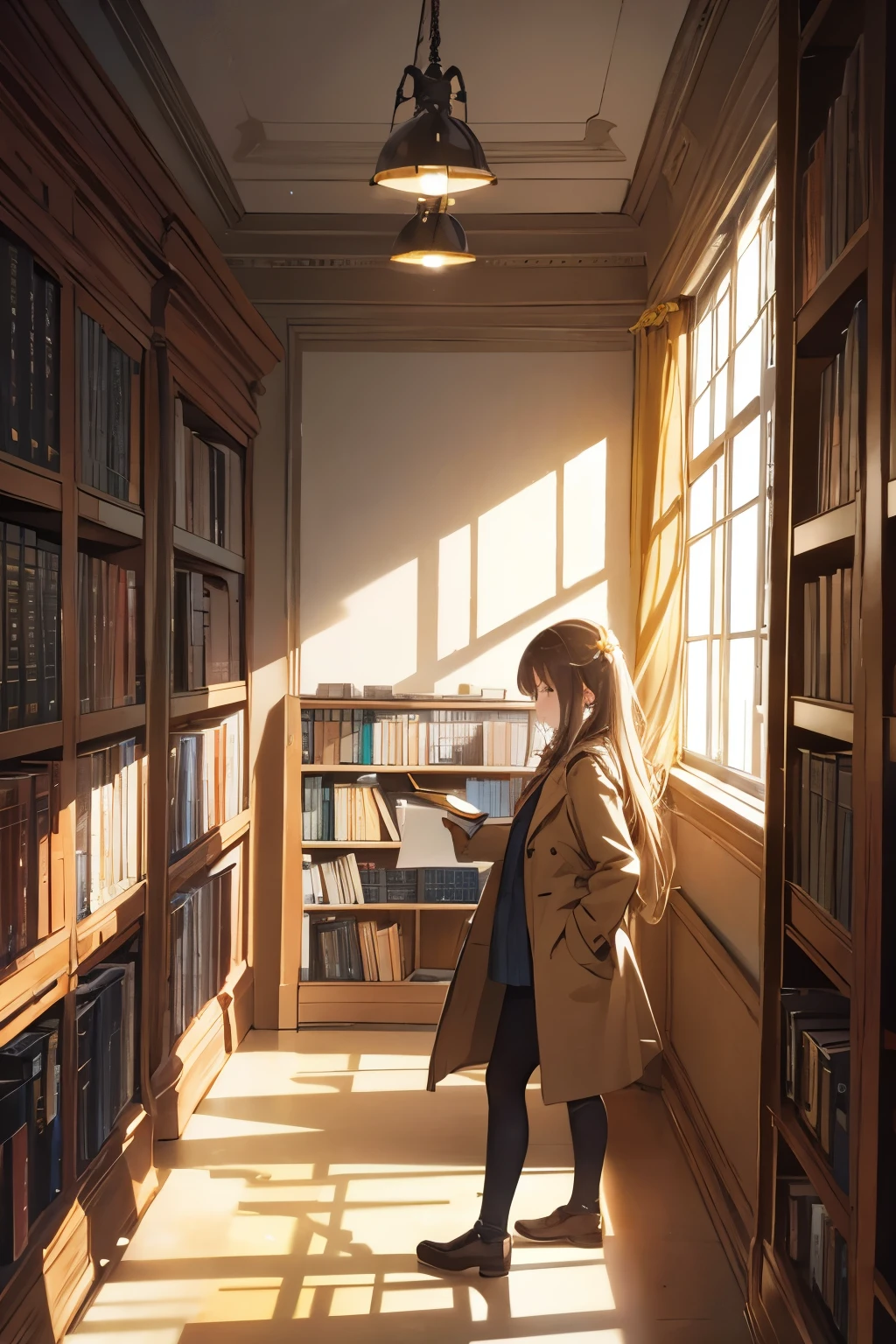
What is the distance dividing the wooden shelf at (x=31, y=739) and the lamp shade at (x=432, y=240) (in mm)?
1843

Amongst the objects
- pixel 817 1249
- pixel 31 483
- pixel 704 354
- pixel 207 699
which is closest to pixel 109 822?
pixel 31 483

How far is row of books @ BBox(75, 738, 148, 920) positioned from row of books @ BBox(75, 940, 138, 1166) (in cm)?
20

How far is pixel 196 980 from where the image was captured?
3.59m

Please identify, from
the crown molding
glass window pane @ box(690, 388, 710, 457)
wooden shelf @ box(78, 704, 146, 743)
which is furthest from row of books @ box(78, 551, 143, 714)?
glass window pane @ box(690, 388, 710, 457)

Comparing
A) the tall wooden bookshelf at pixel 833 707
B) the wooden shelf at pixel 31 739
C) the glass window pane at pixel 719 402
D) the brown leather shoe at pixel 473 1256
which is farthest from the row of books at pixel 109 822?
the glass window pane at pixel 719 402

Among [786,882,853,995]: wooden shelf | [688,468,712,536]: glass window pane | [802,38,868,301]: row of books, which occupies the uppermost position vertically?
[802,38,868,301]: row of books

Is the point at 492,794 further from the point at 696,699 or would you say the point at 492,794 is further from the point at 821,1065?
the point at 821,1065

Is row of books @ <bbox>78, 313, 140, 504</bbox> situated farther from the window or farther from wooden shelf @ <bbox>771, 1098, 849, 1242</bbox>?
wooden shelf @ <bbox>771, 1098, 849, 1242</bbox>

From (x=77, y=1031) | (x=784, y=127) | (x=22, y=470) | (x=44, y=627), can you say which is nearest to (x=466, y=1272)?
(x=77, y=1031)

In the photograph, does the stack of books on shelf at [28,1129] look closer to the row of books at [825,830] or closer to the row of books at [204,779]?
the row of books at [204,779]

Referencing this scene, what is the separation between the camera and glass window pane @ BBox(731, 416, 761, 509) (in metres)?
3.05

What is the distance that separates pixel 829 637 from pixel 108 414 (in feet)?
5.80

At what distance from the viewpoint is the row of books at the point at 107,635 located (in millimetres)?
2424

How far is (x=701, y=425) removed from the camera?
3.75 meters
